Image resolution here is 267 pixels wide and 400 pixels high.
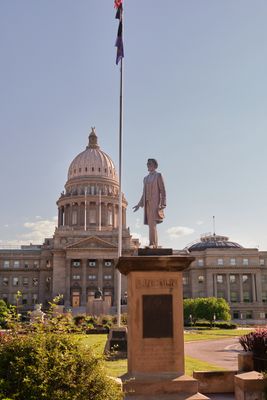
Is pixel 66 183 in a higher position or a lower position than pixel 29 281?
higher

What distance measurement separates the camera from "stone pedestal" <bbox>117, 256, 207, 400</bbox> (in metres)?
13.2

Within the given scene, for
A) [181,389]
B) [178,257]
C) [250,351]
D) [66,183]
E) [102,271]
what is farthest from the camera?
[66,183]

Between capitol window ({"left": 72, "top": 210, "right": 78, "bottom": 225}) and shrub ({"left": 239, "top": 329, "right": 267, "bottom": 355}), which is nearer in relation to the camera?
shrub ({"left": 239, "top": 329, "right": 267, "bottom": 355})

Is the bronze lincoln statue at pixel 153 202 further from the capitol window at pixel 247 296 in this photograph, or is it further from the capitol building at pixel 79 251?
the capitol window at pixel 247 296

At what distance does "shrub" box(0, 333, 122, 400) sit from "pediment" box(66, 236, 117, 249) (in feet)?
339

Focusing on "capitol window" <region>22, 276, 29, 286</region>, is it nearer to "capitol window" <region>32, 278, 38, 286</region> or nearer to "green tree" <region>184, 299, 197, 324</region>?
"capitol window" <region>32, 278, 38, 286</region>

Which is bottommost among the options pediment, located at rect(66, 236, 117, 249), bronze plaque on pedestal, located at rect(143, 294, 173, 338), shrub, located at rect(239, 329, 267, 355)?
shrub, located at rect(239, 329, 267, 355)

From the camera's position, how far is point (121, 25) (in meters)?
31.7

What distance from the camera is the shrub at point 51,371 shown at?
28.8 feet

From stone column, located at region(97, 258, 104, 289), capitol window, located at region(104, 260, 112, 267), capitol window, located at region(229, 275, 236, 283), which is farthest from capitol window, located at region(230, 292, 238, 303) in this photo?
stone column, located at region(97, 258, 104, 289)

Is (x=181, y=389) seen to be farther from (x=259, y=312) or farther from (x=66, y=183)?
(x=66, y=183)

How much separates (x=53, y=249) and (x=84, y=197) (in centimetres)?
2034

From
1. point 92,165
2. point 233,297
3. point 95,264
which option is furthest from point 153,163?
point 92,165

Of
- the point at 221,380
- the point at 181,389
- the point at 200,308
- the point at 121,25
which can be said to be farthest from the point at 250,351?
the point at 200,308
